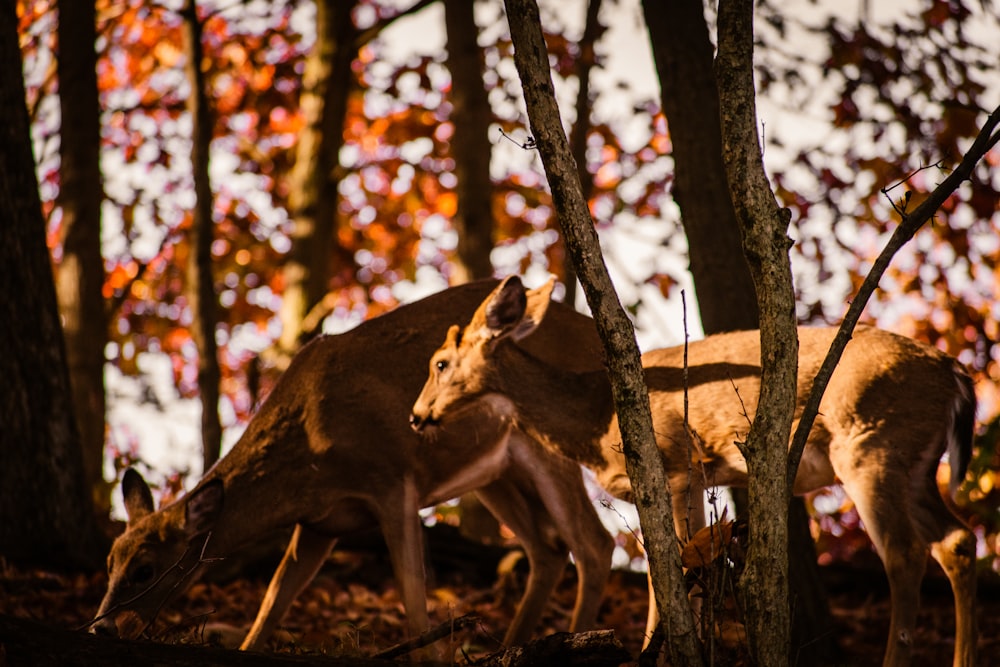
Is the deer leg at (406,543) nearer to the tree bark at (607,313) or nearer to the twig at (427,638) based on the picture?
the twig at (427,638)

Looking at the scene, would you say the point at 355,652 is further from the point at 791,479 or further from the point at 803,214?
the point at 803,214

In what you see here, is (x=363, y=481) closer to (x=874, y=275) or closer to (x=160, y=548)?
(x=160, y=548)

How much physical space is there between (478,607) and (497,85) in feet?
23.6

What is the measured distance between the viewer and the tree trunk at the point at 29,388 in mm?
7859

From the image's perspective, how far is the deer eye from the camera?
22.7ft

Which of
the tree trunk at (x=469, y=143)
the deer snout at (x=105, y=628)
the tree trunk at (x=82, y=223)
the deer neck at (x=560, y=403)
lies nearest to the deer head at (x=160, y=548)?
the deer snout at (x=105, y=628)

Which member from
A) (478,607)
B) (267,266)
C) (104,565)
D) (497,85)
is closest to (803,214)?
(497,85)

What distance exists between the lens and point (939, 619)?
846cm

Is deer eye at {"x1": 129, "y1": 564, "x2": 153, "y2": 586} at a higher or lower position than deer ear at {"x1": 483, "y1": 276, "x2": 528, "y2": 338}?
lower

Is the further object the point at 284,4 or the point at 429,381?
the point at 284,4

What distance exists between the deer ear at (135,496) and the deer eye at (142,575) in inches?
27.5

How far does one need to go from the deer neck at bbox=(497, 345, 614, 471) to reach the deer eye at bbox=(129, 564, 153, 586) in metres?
2.34

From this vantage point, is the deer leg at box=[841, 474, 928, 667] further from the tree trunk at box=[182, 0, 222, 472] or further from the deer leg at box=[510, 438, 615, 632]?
the tree trunk at box=[182, 0, 222, 472]

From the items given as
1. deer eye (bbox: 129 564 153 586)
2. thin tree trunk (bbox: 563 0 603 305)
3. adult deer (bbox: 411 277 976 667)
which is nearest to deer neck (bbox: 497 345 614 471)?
adult deer (bbox: 411 277 976 667)
